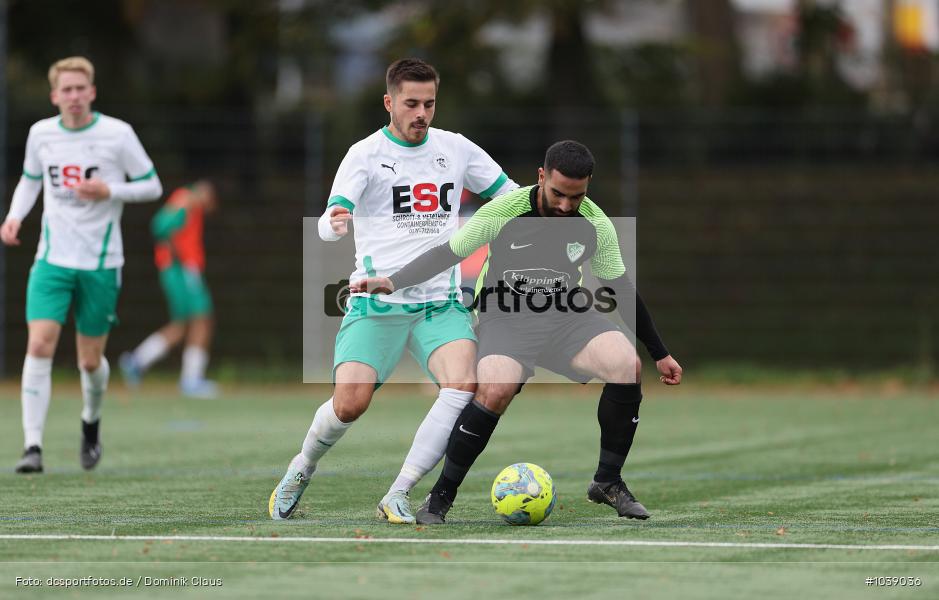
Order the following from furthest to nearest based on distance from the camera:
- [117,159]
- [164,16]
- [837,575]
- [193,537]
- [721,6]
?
[164,16] → [721,6] → [117,159] → [193,537] → [837,575]

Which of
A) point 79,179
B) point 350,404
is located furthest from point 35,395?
point 350,404

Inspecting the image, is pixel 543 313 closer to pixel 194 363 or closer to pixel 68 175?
pixel 68 175

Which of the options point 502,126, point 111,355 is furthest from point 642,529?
point 111,355

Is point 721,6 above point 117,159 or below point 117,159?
above

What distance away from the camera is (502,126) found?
19.8m

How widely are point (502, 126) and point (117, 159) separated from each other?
10085 mm

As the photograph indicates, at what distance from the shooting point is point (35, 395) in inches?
396

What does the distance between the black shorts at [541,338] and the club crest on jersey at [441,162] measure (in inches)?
29.5

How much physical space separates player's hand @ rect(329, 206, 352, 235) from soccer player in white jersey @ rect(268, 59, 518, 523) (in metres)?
0.15

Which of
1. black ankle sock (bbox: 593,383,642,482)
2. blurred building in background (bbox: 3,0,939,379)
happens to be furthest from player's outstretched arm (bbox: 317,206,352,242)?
blurred building in background (bbox: 3,0,939,379)

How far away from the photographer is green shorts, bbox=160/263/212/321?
61.3 feet

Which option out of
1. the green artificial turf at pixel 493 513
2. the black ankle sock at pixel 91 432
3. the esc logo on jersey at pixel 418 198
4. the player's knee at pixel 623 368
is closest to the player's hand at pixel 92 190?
the black ankle sock at pixel 91 432

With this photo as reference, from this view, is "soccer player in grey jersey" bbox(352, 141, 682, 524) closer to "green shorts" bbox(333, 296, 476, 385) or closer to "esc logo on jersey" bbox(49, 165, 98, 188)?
"green shorts" bbox(333, 296, 476, 385)

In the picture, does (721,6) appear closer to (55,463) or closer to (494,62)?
(494,62)
